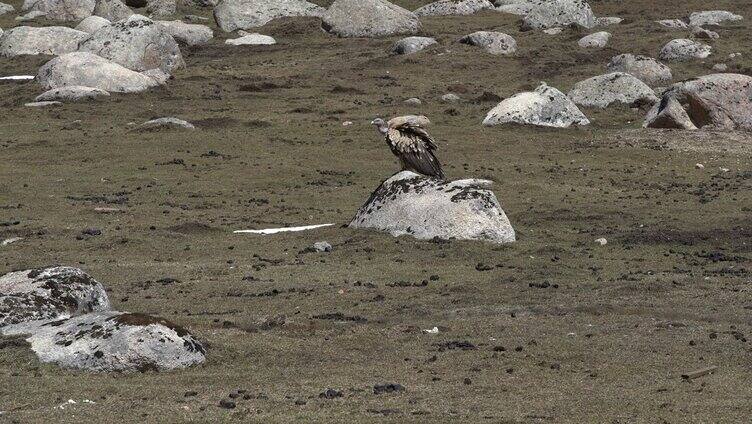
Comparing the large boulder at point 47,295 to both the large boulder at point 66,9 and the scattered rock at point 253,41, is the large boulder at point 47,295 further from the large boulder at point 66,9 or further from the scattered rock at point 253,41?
the large boulder at point 66,9

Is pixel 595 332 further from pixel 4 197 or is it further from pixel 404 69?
pixel 404 69

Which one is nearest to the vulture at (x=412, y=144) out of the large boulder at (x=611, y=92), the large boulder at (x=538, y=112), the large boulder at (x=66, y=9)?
the large boulder at (x=538, y=112)

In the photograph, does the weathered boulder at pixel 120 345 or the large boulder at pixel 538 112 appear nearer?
the weathered boulder at pixel 120 345

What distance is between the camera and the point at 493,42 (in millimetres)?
48656

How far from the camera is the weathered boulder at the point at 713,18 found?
55.6 metres

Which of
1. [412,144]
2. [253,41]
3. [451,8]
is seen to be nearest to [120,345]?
[412,144]

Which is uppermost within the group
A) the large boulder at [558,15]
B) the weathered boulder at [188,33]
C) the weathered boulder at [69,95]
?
the weathered boulder at [69,95]

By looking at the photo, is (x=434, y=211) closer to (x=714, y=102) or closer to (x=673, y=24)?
(x=714, y=102)

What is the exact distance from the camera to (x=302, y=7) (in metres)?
60.3

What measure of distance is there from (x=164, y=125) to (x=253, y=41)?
1871 cm

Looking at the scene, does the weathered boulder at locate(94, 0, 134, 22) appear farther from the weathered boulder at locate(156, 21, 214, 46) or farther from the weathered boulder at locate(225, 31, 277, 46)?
the weathered boulder at locate(225, 31, 277, 46)

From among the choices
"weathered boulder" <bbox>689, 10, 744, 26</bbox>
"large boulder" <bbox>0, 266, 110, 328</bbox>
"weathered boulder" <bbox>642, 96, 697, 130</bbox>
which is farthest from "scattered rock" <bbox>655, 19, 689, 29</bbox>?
"large boulder" <bbox>0, 266, 110, 328</bbox>

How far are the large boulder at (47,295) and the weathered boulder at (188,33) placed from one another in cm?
3866

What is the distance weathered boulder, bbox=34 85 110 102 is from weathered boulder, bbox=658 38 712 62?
19.7 m
